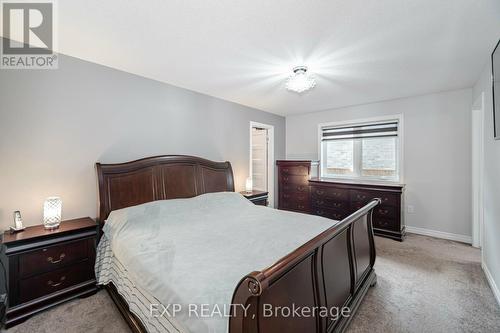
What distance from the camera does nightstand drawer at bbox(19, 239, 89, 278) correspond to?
1.85 meters

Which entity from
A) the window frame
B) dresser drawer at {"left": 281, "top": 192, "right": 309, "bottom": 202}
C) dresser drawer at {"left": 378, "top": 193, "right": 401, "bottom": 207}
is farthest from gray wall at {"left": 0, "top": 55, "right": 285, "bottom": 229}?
dresser drawer at {"left": 378, "top": 193, "right": 401, "bottom": 207}

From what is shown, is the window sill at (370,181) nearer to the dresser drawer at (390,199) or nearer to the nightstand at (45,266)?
the dresser drawer at (390,199)

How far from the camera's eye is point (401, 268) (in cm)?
268

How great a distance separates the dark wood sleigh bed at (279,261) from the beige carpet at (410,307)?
0.48ft

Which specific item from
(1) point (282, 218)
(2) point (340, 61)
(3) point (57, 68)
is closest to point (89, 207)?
(3) point (57, 68)

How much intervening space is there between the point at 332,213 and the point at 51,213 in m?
4.25

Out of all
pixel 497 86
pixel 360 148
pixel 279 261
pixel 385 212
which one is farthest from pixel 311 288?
pixel 360 148

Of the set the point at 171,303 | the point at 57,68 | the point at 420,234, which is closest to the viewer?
the point at 171,303

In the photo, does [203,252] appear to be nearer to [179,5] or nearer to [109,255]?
[109,255]

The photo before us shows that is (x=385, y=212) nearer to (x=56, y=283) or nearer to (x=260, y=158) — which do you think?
(x=260, y=158)

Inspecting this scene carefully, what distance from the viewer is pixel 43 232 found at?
196 cm

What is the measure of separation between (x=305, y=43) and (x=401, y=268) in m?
2.87

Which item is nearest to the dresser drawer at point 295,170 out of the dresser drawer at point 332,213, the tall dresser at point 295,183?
the tall dresser at point 295,183

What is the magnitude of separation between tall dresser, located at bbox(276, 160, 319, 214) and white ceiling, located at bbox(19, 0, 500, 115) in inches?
80.6
